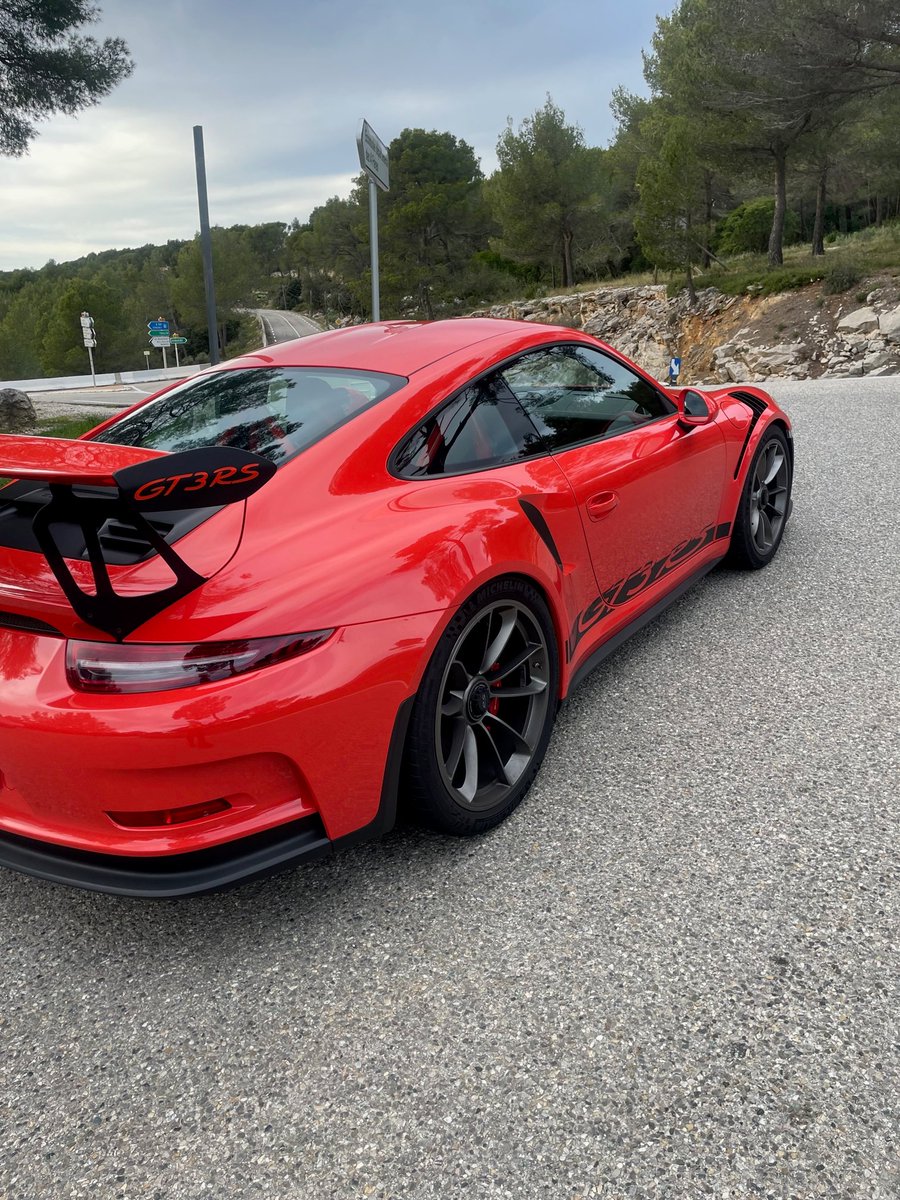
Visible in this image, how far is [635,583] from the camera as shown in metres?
3.09

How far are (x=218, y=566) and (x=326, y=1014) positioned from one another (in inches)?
39.0

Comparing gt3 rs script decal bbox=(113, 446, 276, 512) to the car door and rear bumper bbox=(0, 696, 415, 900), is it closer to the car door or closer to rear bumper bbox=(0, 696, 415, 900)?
rear bumper bbox=(0, 696, 415, 900)

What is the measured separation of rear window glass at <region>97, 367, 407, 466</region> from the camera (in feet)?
7.64

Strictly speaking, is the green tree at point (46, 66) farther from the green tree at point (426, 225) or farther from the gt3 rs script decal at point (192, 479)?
the green tree at point (426, 225)

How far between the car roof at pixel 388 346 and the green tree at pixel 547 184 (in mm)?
42930

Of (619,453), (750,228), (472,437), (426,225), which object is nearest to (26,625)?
(472,437)

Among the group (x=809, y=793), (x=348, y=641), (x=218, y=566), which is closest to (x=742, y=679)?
(x=809, y=793)

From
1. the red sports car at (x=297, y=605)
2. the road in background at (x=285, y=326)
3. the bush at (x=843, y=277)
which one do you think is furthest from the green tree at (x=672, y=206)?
the road in background at (x=285, y=326)

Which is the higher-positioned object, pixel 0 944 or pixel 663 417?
pixel 663 417

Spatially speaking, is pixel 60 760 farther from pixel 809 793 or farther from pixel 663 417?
pixel 663 417

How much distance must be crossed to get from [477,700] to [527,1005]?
2.50 feet

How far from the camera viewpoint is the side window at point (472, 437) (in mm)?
2340

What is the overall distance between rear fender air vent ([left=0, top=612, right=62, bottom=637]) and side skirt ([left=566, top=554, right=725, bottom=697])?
4.95 feet

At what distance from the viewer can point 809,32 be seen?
58.6 ft
